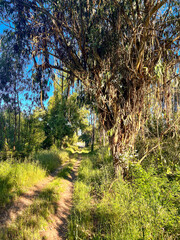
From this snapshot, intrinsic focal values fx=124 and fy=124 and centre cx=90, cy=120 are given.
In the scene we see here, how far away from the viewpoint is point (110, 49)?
425cm

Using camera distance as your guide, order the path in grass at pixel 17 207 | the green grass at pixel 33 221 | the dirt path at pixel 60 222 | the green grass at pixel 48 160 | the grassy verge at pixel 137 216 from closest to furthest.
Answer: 1. the grassy verge at pixel 137 216
2. the green grass at pixel 33 221
3. the dirt path at pixel 60 222
4. the path in grass at pixel 17 207
5. the green grass at pixel 48 160

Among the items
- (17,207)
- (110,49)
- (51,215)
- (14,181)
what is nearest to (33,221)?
(51,215)

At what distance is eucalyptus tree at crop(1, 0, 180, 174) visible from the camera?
3.69m

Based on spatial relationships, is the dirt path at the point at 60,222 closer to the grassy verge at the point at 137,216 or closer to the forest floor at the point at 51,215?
the forest floor at the point at 51,215

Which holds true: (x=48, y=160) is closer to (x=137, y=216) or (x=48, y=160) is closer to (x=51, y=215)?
(x=51, y=215)

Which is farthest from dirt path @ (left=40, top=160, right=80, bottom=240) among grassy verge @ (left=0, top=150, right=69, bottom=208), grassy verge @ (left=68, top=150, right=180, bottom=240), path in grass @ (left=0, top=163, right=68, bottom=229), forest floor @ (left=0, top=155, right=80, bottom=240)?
grassy verge @ (left=0, top=150, right=69, bottom=208)

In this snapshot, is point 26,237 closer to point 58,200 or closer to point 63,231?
point 63,231

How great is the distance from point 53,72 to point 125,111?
3.30m

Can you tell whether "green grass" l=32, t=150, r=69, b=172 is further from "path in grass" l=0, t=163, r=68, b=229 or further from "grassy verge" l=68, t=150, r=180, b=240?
"grassy verge" l=68, t=150, r=180, b=240

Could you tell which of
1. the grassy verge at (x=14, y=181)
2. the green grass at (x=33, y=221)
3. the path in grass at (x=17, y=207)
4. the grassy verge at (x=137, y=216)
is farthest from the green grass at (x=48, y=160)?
the grassy verge at (x=137, y=216)

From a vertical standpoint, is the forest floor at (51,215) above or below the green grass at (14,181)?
below

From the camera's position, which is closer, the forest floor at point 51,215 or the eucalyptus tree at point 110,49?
the forest floor at point 51,215

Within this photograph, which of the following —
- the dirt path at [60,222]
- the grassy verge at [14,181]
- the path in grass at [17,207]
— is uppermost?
the grassy verge at [14,181]

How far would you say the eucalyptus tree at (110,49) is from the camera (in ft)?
12.1
